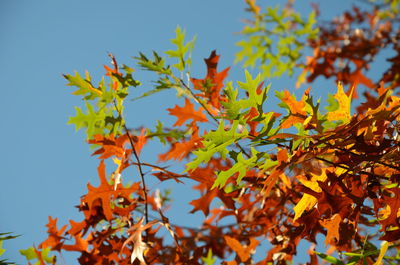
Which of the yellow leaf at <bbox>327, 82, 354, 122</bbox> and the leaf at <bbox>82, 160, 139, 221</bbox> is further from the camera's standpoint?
the leaf at <bbox>82, 160, 139, 221</bbox>

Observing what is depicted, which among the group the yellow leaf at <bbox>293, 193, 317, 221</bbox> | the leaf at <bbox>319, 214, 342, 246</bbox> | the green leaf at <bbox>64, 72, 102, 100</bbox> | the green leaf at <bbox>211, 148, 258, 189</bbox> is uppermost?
the green leaf at <bbox>64, 72, 102, 100</bbox>

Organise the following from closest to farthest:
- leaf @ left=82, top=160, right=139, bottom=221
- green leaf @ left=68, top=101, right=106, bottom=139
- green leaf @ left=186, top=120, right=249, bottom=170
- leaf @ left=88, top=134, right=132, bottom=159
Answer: green leaf @ left=186, top=120, right=249, bottom=170 < leaf @ left=82, top=160, right=139, bottom=221 < leaf @ left=88, top=134, right=132, bottom=159 < green leaf @ left=68, top=101, right=106, bottom=139

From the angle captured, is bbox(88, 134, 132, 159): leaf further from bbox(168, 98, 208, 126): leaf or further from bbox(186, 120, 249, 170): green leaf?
bbox(186, 120, 249, 170): green leaf

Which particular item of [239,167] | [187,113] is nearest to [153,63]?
[187,113]

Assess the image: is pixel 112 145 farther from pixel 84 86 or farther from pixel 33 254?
pixel 33 254

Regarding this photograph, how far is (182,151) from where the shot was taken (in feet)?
5.72

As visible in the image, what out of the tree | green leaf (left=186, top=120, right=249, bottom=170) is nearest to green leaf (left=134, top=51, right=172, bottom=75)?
the tree

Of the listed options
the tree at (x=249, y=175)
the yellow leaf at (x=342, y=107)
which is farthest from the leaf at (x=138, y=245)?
the yellow leaf at (x=342, y=107)

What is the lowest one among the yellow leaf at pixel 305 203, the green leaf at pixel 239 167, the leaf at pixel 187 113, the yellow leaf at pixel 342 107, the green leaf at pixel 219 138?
the yellow leaf at pixel 305 203

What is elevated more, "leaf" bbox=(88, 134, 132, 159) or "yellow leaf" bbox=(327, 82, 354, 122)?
"leaf" bbox=(88, 134, 132, 159)

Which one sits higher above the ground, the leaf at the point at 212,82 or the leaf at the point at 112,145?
the leaf at the point at 212,82

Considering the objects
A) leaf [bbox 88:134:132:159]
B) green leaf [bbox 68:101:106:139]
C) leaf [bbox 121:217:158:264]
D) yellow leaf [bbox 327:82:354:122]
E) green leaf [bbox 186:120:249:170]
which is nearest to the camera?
green leaf [bbox 186:120:249:170]

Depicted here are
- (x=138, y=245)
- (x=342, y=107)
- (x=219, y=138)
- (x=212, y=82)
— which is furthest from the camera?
(x=212, y=82)

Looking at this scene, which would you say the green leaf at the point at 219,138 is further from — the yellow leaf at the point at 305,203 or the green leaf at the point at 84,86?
the green leaf at the point at 84,86
